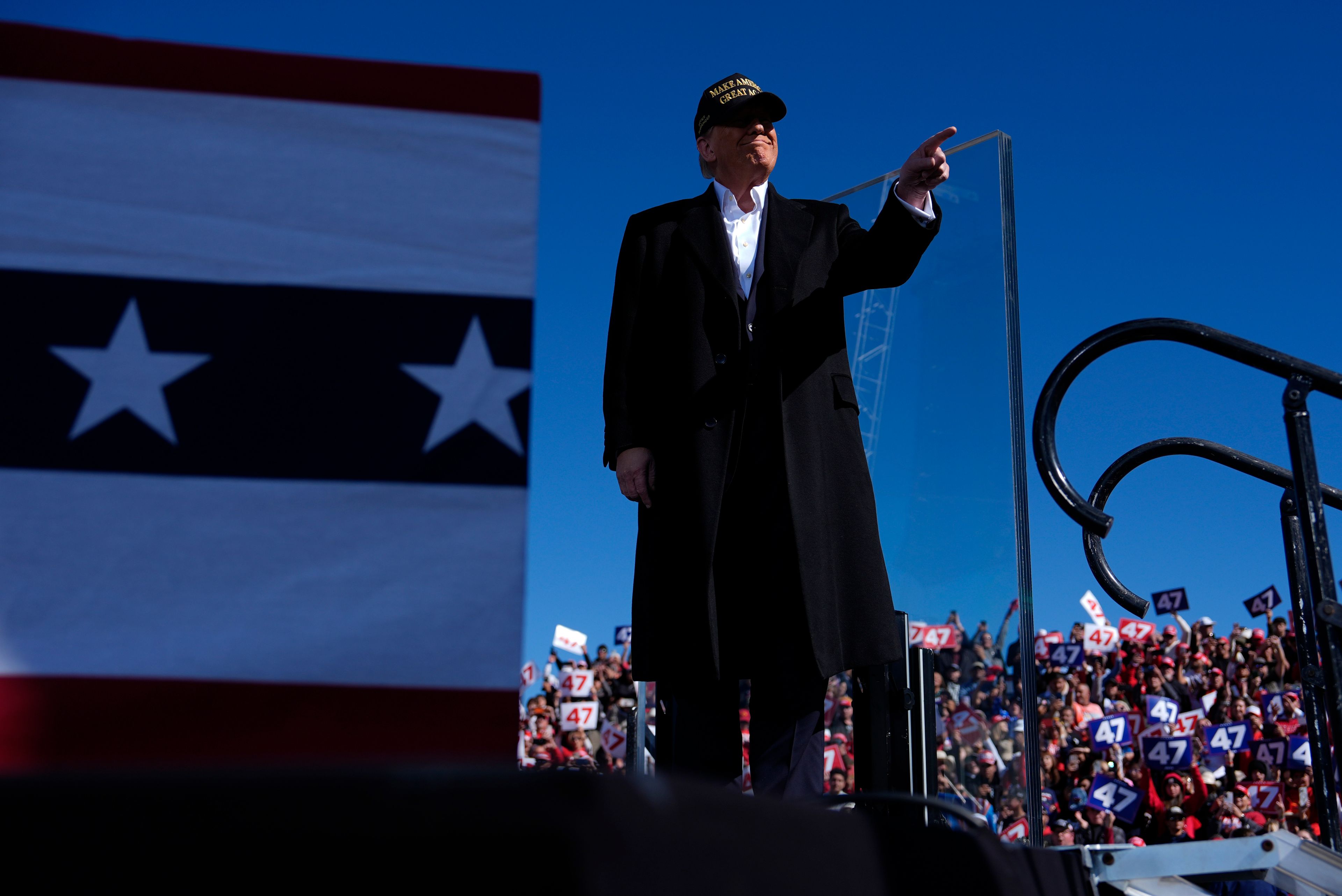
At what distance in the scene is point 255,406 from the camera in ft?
3.23

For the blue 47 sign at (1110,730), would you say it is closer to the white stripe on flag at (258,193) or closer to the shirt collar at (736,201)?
the shirt collar at (736,201)

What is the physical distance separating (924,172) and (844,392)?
0.43 m

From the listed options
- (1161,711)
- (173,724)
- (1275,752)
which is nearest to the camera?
(173,724)

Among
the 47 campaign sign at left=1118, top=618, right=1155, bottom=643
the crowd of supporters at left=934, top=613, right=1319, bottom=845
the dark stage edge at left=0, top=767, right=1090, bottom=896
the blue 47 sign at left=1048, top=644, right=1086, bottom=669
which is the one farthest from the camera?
the 47 campaign sign at left=1118, top=618, right=1155, bottom=643

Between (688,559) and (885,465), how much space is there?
178 centimetres

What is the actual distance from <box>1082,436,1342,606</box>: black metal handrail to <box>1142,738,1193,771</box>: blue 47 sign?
27.4ft

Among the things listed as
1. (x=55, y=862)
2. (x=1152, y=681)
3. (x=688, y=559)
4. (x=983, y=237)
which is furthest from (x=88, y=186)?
(x=1152, y=681)

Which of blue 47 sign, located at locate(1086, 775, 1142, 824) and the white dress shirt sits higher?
the white dress shirt

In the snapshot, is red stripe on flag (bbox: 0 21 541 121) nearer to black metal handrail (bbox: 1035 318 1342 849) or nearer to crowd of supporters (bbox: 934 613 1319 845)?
black metal handrail (bbox: 1035 318 1342 849)

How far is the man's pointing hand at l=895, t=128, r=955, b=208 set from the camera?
1.83 meters

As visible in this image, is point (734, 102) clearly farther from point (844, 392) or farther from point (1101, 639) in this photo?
point (1101, 639)

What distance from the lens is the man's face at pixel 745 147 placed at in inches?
87.0

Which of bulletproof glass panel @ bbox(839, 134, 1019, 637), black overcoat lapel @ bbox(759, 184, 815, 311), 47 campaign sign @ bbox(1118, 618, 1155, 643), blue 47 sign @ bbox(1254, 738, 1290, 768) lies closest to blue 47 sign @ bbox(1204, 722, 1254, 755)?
blue 47 sign @ bbox(1254, 738, 1290, 768)

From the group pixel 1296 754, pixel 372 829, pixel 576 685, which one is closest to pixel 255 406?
pixel 372 829
